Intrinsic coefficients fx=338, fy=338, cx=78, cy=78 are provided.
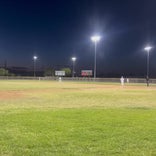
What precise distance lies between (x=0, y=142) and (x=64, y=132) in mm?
1883

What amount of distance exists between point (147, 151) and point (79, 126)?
10.6 feet

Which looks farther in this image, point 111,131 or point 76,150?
point 111,131

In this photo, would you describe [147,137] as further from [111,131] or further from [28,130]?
[28,130]

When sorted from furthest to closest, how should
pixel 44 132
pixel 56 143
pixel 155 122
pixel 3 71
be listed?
pixel 3 71, pixel 155 122, pixel 44 132, pixel 56 143

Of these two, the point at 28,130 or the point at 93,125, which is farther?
the point at 93,125

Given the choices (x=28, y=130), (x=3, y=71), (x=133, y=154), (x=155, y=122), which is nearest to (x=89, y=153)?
(x=133, y=154)

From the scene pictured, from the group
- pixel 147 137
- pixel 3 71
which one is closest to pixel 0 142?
pixel 147 137

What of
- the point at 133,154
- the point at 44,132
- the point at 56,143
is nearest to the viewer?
the point at 133,154

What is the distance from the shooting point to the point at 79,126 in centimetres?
999

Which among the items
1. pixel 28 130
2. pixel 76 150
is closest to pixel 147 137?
pixel 76 150

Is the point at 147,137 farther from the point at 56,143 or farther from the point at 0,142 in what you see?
the point at 0,142

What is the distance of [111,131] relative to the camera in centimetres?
921

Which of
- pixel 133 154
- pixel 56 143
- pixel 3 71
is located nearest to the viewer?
pixel 133 154

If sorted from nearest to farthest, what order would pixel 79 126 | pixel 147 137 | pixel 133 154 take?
pixel 133 154 → pixel 147 137 → pixel 79 126
